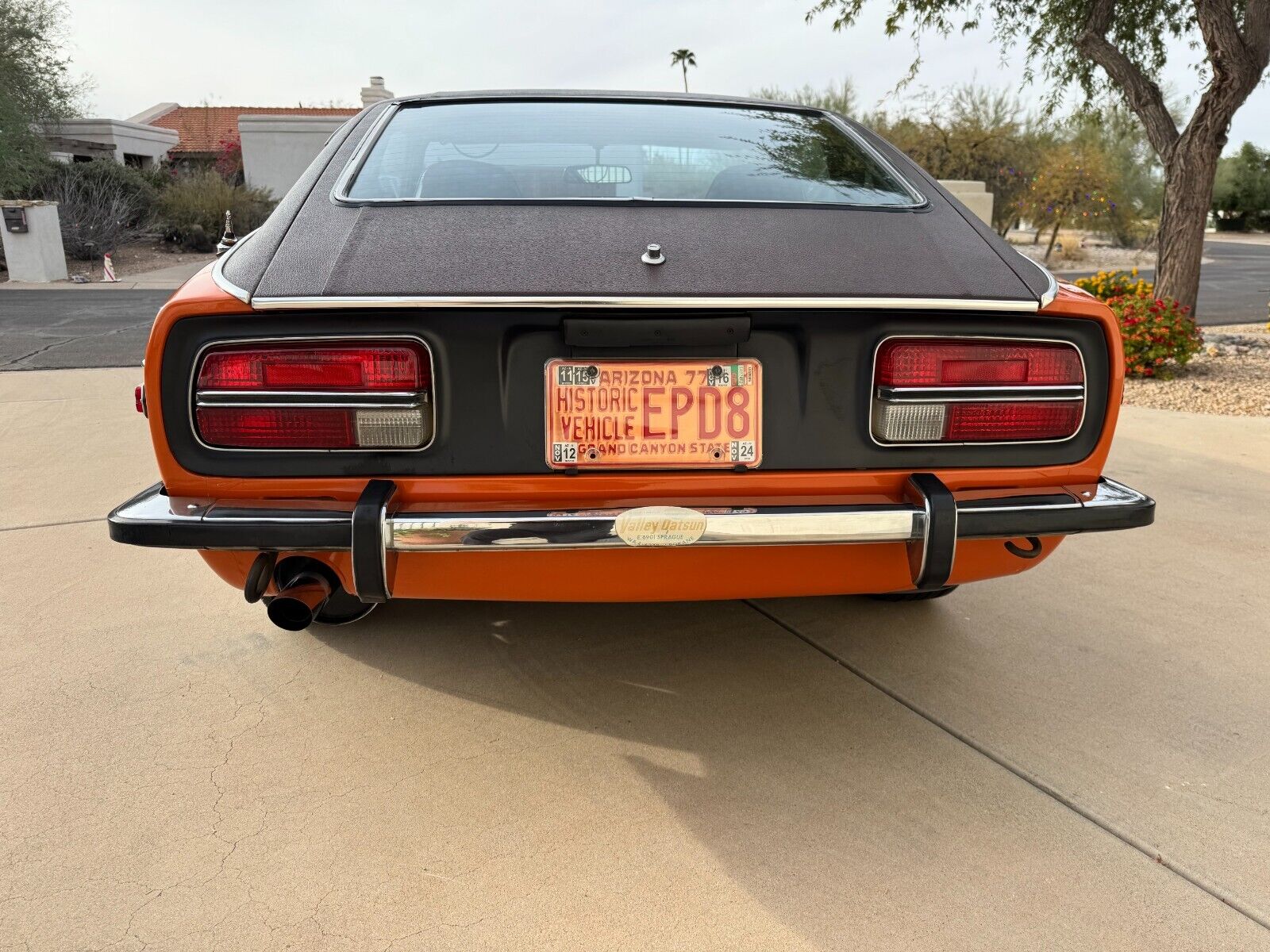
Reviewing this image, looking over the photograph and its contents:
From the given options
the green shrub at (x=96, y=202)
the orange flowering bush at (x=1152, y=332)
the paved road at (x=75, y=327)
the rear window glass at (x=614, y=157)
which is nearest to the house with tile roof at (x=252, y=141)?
the green shrub at (x=96, y=202)

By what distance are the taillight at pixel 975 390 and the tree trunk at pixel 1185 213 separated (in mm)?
6897

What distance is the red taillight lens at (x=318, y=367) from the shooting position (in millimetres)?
1754

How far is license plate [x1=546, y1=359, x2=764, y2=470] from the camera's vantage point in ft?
5.81

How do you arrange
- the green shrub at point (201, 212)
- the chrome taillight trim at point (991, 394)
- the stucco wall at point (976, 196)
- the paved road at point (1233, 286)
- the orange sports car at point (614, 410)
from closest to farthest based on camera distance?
the orange sports car at point (614, 410) → the chrome taillight trim at point (991, 394) → the paved road at point (1233, 286) → the green shrub at point (201, 212) → the stucco wall at point (976, 196)

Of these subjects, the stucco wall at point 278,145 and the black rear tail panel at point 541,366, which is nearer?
the black rear tail panel at point 541,366

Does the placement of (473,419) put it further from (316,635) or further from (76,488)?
(76,488)

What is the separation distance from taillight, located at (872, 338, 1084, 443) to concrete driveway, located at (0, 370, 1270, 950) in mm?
786

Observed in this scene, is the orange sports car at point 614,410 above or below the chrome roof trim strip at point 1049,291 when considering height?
below

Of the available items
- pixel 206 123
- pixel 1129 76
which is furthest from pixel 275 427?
pixel 206 123

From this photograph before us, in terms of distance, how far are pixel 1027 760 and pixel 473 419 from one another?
1491mm

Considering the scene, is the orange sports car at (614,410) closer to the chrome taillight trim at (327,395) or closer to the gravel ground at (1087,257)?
the chrome taillight trim at (327,395)

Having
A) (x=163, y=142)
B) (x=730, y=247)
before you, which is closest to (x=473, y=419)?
(x=730, y=247)

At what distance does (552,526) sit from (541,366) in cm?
32

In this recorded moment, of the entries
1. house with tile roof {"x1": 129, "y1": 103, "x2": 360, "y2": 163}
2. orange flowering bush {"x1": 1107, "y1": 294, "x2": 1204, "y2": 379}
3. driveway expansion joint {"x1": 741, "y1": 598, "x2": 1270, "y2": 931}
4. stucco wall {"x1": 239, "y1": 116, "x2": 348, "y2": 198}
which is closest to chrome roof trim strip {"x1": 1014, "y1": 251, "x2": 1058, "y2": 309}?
driveway expansion joint {"x1": 741, "y1": 598, "x2": 1270, "y2": 931}
